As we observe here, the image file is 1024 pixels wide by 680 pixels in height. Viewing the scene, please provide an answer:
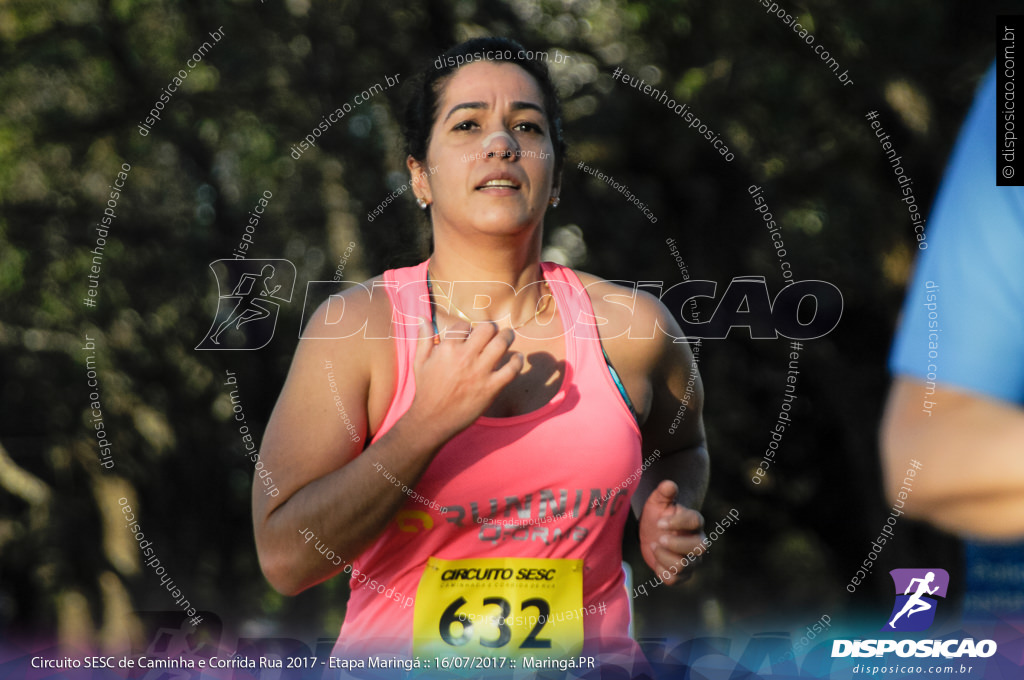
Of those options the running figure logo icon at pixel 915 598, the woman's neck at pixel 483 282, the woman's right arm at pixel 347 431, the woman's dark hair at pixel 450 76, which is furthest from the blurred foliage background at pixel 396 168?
the woman's right arm at pixel 347 431

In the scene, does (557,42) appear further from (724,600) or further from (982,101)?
(724,600)

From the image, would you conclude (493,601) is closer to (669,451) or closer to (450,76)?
(669,451)

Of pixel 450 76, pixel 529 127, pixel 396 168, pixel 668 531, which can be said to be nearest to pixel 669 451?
pixel 668 531

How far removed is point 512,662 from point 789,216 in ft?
9.09

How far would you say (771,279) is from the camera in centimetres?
395

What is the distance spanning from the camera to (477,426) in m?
1.46

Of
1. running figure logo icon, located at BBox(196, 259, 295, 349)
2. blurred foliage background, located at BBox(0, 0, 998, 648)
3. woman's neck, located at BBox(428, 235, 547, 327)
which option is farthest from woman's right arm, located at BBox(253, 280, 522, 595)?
blurred foliage background, located at BBox(0, 0, 998, 648)

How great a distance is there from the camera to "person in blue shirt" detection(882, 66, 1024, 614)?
0.96m

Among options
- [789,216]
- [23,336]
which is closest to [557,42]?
[789,216]

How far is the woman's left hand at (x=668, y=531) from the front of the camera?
152cm

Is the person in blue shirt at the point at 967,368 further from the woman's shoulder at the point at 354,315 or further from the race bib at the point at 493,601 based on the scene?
the woman's shoulder at the point at 354,315

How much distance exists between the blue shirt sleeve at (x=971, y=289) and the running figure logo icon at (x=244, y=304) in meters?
1.83

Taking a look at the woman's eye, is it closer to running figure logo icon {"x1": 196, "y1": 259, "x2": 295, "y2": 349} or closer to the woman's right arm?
the woman's right arm

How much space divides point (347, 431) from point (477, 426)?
0.67 feet
